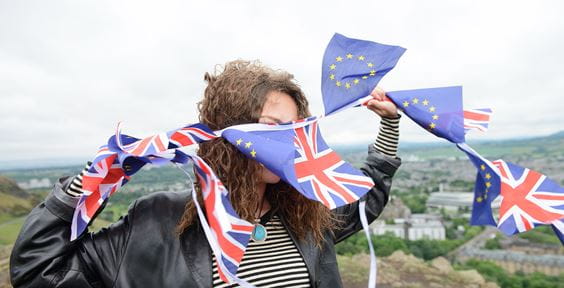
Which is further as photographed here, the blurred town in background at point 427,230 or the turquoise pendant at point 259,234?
the blurred town in background at point 427,230

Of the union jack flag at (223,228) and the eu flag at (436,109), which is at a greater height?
the eu flag at (436,109)

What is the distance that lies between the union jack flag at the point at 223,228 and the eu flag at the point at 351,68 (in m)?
0.83

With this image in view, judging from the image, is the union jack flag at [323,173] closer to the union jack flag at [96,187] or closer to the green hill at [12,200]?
the union jack flag at [96,187]

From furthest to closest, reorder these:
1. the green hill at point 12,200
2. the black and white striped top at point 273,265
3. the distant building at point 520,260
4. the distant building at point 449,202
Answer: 1. the distant building at point 449,202
2. the distant building at point 520,260
3. the green hill at point 12,200
4. the black and white striped top at point 273,265

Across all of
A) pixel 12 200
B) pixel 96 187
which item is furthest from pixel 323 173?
pixel 12 200

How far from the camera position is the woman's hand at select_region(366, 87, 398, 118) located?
232 cm

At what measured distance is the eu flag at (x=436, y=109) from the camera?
87.4 inches

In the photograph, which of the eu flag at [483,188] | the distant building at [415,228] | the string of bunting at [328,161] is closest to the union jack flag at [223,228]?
the string of bunting at [328,161]

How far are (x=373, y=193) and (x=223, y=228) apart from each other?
107 centimetres

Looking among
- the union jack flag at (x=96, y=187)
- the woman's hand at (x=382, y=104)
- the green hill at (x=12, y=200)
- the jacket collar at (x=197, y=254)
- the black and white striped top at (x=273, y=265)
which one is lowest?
the green hill at (x=12, y=200)

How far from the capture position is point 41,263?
1.66m

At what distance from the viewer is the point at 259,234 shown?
2.03 m

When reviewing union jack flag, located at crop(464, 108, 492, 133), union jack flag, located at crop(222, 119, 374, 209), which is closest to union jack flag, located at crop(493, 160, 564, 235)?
union jack flag, located at crop(464, 108, 492, 133)

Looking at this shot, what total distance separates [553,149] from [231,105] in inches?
6007
